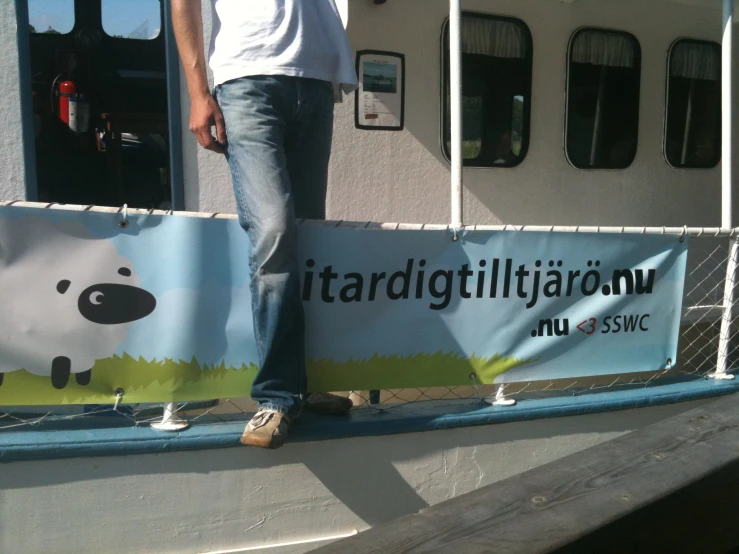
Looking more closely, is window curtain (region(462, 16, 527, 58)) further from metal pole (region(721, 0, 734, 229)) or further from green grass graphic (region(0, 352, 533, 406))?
green grass graphic (region(0, 352, 533, 406))

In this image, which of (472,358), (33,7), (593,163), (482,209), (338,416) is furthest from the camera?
(593,163)

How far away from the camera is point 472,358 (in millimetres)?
3064

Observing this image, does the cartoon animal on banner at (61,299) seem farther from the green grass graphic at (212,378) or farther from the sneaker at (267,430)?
the sneaker at (267,430)

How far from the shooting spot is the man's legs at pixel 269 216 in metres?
2.45

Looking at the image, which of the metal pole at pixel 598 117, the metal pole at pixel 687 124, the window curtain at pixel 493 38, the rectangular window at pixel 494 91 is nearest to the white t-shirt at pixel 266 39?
the rectangular window at pixel 494 91

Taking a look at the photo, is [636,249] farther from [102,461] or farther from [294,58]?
[102,461]

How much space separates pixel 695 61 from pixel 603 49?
2.79 ft

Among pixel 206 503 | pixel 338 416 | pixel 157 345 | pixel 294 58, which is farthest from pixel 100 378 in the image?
pixel 294 58

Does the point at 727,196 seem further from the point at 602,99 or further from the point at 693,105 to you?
the point at 693,105

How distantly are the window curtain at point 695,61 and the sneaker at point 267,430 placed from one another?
4042mm

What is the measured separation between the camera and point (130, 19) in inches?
176

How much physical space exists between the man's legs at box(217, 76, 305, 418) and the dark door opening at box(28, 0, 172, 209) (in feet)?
7.41

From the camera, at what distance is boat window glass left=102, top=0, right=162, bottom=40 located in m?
4.30

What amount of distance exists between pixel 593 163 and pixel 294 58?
9.80 feet
